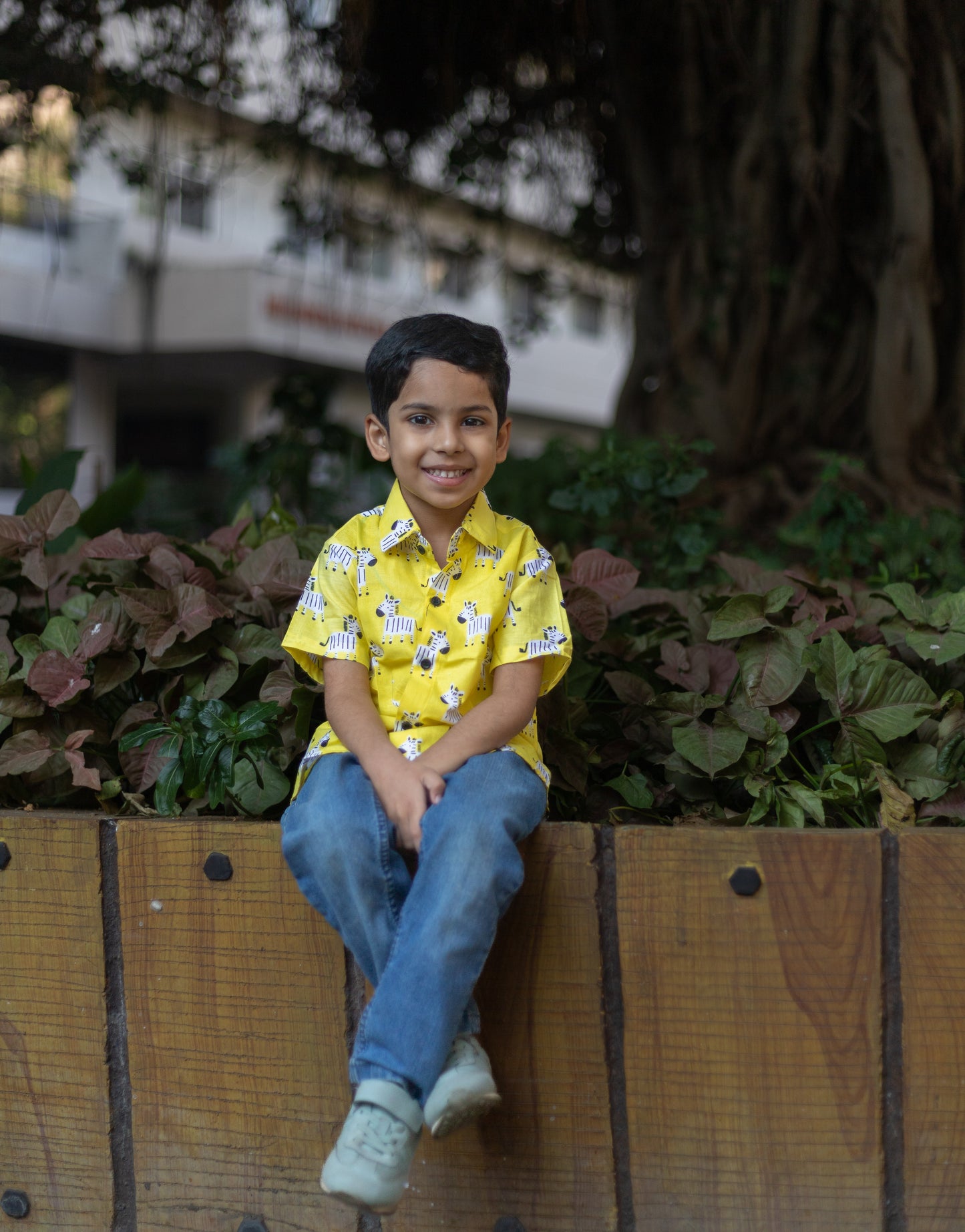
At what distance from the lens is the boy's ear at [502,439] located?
1708mm

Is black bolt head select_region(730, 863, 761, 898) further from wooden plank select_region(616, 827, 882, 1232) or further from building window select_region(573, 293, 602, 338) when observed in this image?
building window select_region(573, 293, 602, 338)

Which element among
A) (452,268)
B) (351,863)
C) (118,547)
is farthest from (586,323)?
(351,863)

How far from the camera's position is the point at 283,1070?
1.66 meters

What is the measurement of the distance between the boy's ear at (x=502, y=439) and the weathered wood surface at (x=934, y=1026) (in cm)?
76

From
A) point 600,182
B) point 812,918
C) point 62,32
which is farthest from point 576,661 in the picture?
point 600,182

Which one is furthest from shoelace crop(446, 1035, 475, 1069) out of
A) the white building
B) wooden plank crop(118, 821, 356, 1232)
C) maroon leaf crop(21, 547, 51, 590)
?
the white building

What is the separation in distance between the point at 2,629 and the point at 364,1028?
108 centimetres

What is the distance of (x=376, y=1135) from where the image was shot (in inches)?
53.7

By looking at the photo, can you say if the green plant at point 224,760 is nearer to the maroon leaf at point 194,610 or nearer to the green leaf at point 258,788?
the green leaf at point 258,788

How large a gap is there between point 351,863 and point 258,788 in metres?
0.37

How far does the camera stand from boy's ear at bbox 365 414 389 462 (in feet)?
5.67

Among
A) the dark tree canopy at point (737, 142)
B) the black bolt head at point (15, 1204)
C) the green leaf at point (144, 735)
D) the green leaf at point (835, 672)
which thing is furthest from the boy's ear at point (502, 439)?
the dark tree canopy at point (737, 142)

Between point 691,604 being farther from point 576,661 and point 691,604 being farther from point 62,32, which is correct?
point 62,32

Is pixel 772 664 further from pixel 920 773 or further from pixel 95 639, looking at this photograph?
pixel 95 639
